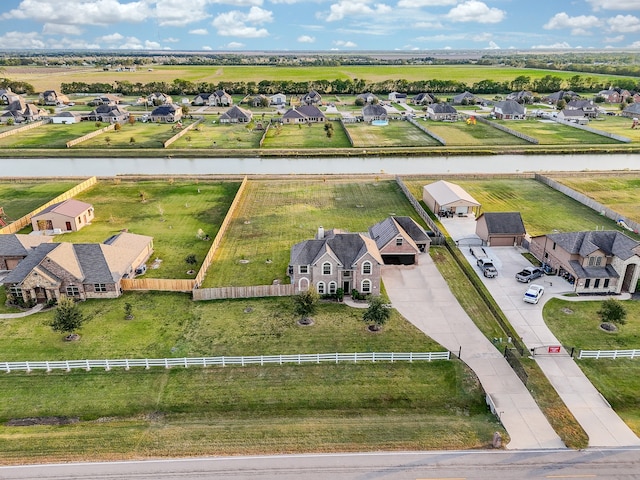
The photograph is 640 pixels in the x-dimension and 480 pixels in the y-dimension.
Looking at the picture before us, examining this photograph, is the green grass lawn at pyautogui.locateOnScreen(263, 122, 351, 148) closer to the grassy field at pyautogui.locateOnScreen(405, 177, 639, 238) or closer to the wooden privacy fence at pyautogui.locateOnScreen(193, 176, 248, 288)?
the grassy field at pyautogui.locateOnScreen(405, 177, 639, 238)

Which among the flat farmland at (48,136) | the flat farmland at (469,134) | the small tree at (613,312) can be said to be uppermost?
the flat farmland at (469,134)

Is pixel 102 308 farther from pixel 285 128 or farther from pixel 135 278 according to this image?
pixel 285 128

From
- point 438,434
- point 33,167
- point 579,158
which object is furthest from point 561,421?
point 33,167

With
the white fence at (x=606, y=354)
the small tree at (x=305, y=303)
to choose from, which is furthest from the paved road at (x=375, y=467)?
the small tree at (x=305, y=303)

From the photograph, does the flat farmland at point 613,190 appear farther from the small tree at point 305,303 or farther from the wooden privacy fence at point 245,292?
the wooden privacy fence at point 245,292

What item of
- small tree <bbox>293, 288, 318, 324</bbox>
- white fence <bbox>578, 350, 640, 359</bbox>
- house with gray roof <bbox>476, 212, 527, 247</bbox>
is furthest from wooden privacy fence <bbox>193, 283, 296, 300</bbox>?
house with gray roof <bbox>476, 212, 527, 247</bbox>
